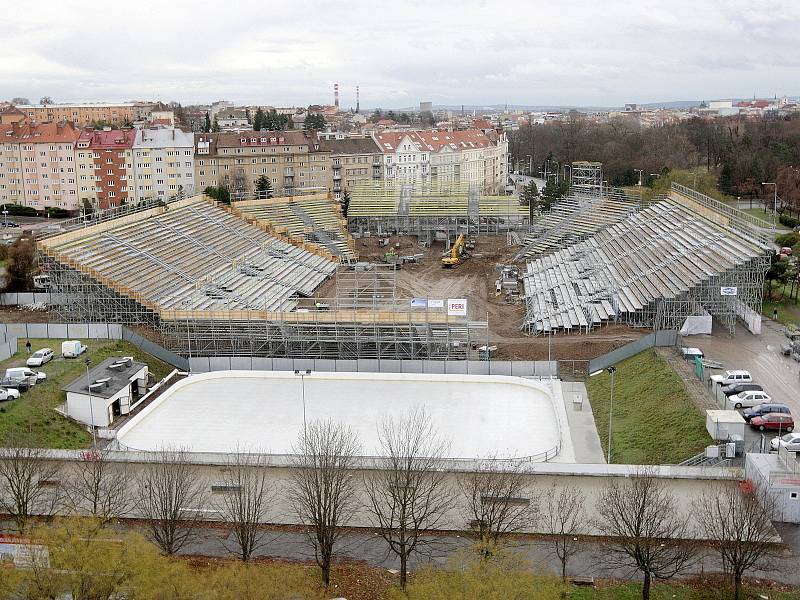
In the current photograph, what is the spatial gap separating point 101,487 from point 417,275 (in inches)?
1597

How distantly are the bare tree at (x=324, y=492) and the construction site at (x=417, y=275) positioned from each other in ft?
47.9

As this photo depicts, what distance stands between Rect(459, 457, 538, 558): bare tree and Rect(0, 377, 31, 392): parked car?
736 inches

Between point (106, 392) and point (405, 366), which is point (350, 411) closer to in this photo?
point (405, 366)

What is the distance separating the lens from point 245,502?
A: 2245 cm

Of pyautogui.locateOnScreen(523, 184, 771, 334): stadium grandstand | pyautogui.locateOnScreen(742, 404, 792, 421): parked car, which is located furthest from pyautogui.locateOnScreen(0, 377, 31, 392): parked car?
pyautogui.locateOnScreen(742, 404, 792, 421): parked car

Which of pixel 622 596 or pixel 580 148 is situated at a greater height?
pixel 580 148

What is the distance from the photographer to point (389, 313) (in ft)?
125

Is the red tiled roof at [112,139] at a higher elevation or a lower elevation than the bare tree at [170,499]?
higher

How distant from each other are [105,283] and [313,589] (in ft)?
90.0

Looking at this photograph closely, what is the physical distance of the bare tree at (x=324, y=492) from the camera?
20656 millimetres

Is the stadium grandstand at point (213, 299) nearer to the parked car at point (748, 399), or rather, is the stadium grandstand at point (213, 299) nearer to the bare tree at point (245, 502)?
the parked car at point (748, 399)

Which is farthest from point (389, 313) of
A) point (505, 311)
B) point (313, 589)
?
point (313, 589)

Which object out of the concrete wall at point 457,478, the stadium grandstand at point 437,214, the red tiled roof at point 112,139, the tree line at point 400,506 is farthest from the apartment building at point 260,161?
the tree line at point 400,506

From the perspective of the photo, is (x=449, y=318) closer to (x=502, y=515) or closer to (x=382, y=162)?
(x=502, y=515)
